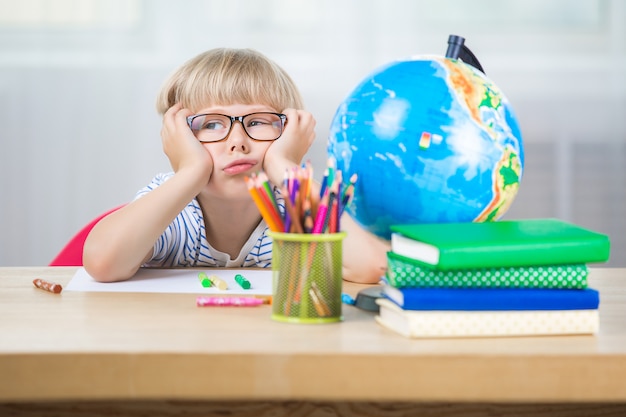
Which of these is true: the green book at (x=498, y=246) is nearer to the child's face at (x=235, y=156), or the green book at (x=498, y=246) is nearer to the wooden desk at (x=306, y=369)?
the wooden desk at (x=306, y=369)

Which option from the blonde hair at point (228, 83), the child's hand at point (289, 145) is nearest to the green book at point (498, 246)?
the child's hand at point (289, 145)

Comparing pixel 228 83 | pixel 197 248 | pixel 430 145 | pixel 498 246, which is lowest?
pixel 197 248

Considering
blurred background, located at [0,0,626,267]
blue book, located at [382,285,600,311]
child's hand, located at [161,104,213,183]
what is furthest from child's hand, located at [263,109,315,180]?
blurred background, located at [0,0,626,267]

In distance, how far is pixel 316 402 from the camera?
3.01 feet

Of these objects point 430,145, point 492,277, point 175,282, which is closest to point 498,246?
point 492,277

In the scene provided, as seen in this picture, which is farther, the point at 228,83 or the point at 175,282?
the point at 228,83

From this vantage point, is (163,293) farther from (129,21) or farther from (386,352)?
(129,21)

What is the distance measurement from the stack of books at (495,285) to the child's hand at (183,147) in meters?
0.63

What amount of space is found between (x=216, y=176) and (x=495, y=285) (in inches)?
29.1

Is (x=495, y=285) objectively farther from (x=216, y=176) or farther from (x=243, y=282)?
(x=216, y=176)

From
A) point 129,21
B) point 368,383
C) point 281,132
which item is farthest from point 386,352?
point 129,21

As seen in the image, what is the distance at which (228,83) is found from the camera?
5.27ft

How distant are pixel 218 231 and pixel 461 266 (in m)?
0.95

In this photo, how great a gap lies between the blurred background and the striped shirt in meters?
1.42
